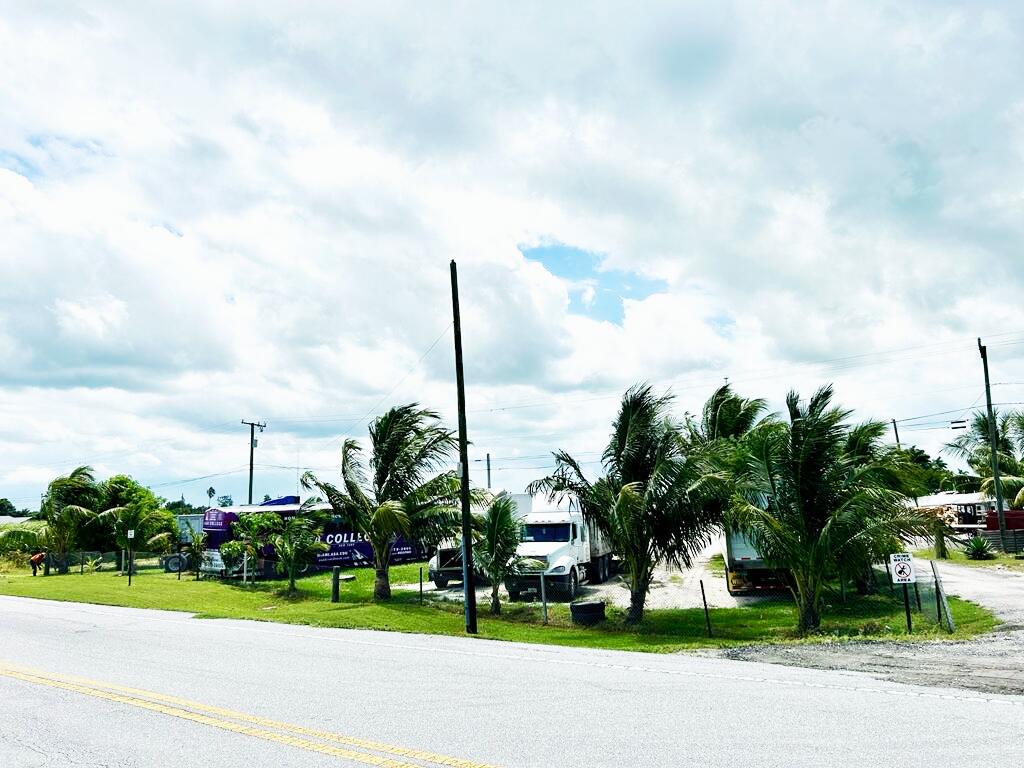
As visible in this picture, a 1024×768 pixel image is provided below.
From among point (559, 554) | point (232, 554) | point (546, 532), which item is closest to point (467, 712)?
point (559, 554)

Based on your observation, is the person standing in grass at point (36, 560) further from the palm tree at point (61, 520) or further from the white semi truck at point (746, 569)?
the white semi truck at point (746, 569)

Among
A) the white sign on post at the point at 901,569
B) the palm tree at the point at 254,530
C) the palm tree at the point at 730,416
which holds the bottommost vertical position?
the white sign on post at the point at 901,569

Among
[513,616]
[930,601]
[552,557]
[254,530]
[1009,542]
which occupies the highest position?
[254,530]

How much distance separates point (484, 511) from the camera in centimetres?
2305

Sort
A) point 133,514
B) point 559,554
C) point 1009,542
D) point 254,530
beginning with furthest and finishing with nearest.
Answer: point 133,514
point 1009,542
point 254,530
point 559,554

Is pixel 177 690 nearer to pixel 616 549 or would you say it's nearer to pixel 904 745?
pixel 904 745

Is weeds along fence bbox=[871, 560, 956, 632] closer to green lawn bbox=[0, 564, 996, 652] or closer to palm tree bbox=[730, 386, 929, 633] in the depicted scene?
green lawn bbox=[0, 564, 996, 652]

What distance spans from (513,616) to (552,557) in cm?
333

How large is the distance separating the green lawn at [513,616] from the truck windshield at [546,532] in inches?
129

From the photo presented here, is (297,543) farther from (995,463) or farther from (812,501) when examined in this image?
(995,463)

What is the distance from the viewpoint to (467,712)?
25.5 ft

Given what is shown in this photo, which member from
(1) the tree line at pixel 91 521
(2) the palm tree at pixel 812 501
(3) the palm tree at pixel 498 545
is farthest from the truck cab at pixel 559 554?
(1) the tree line at pixel 91 521

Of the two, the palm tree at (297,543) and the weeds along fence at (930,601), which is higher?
the palm tree at (297,543)

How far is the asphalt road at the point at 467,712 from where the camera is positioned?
623cm
